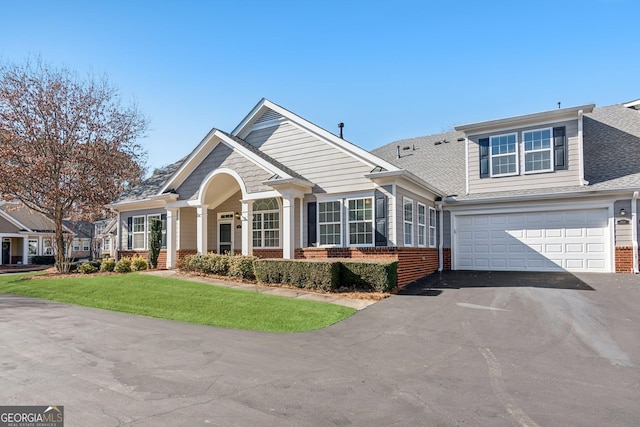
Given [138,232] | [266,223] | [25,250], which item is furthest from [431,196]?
[25,250]

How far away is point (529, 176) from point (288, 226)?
977cm

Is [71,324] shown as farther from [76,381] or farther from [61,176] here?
[61,176]

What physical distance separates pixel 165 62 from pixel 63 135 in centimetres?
1050

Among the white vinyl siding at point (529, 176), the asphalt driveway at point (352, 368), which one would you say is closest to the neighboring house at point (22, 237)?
the asphalt driveway at point (352, 368)

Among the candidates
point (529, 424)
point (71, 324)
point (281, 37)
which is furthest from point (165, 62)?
point (529, 424)

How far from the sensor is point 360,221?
13.6 metres

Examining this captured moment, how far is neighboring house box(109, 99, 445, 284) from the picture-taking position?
13.2 meters

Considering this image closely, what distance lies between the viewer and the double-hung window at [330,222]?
14.0 m

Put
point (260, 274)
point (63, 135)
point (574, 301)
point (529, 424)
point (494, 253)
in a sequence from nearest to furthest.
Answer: point (529, 424)
point (574, 301)
point (260, 274)
point (494, 253)
point (63, 135)

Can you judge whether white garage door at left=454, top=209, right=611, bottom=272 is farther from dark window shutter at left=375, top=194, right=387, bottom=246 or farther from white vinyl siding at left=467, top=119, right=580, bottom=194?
dark window shutter at left=375, top=194, right=387, bottom=246

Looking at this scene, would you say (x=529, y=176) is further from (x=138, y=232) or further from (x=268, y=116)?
(x=138, y=232)

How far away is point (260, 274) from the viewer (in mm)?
13055

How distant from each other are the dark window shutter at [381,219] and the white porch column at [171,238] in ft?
31.3

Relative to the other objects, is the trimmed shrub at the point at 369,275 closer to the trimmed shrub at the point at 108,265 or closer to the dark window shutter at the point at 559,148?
the dark window shutter at the point at 559,148
